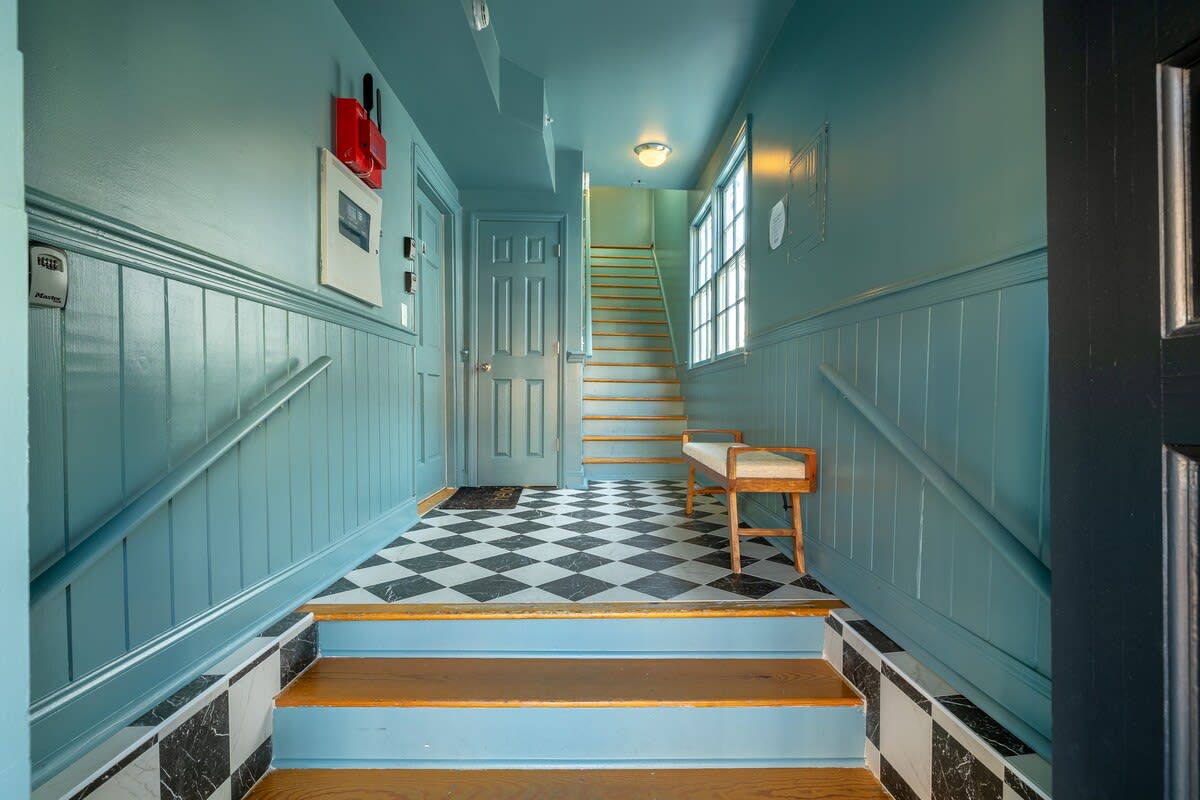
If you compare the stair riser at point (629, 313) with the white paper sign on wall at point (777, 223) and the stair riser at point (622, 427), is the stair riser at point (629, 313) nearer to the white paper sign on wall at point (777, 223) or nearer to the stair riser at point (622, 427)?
the stair riser at point (622, 427)

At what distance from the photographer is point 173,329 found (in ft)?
4.21

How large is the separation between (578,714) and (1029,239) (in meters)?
1.58

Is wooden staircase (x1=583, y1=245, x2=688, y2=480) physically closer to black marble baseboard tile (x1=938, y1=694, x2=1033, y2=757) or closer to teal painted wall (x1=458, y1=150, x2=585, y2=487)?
teal painted wall (x1=458, y1=150, x2=585, y2=487)

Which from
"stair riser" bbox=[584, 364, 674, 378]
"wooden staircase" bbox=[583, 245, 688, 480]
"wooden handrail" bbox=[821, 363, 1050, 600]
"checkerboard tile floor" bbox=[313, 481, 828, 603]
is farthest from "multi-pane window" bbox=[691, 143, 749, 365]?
"wooden handrail" bbox=[821, 363, 1050, 600]

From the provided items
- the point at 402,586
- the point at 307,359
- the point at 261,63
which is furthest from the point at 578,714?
the point at 261,63

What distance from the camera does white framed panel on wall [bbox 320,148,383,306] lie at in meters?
2.00

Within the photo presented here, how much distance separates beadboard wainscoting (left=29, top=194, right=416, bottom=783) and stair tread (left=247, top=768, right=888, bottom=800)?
444mm

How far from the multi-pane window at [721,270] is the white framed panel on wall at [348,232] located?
2038 millimetres

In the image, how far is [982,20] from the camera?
128 cm

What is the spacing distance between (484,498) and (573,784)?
253 cm

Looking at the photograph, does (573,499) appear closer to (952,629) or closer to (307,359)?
(307,359)

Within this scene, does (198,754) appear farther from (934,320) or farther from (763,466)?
(934,320)

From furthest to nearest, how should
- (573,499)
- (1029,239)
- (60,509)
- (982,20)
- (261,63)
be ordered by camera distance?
(573,499) < (261,63) < (982,20) < (1029,239) < (60,509)

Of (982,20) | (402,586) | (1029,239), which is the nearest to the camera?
(1029,239)
